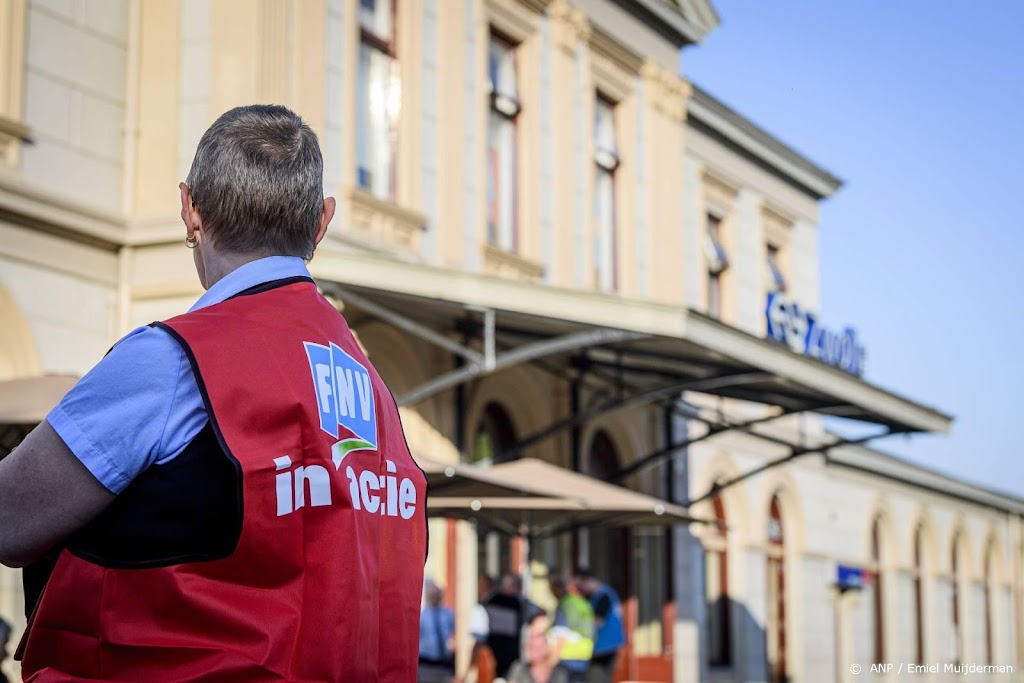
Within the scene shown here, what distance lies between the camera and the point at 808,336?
72.7 feet

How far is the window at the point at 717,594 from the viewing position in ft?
77.6

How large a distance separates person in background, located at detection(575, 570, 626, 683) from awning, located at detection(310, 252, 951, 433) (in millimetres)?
2128

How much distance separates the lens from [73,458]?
6.46 ft

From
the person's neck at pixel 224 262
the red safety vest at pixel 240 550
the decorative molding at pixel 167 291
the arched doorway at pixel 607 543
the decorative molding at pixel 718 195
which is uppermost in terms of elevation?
the decorative molding at pixel 718 195

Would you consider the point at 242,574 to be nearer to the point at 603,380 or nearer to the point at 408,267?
the point at 408,267

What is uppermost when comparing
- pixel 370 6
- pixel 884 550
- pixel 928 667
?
pixel 370 6

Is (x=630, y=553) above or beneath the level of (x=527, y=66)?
beneath

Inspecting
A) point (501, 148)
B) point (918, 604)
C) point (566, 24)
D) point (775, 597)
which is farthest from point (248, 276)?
point (918, 604)

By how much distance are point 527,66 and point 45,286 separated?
7487 mm

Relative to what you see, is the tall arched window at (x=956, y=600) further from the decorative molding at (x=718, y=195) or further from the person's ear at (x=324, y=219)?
the person's ear at (x=324, y=219)

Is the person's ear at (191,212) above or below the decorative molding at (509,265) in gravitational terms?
below

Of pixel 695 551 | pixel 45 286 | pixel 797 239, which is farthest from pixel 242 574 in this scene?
pixel 797 239

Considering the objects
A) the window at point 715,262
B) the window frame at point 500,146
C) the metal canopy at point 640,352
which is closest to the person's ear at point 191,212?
the metal canopy at point 640,352

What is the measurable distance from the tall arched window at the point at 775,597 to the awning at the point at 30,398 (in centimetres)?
1734
